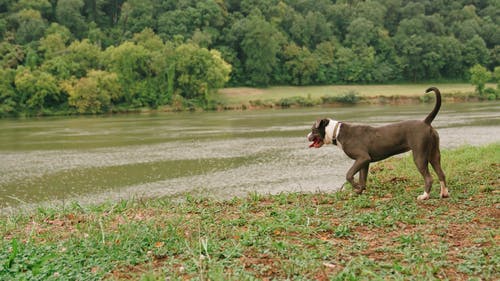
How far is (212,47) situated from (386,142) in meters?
104

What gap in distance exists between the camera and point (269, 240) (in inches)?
252

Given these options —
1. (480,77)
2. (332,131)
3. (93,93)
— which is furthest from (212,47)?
(332,131)

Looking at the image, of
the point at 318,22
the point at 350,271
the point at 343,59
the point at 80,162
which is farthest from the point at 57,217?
the point at 318,22

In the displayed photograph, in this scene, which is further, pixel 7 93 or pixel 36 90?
pixel 36 90

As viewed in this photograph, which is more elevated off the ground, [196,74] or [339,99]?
[196,74]

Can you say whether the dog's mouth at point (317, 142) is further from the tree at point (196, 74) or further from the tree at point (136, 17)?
the tree at point (136, 17)

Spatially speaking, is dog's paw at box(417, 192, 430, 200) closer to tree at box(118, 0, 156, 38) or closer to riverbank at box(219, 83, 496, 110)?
riverbank at box(219, 83, 496, 110)

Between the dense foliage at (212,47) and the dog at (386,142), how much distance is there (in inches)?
2627

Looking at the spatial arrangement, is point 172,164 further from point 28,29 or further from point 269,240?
point 28,29

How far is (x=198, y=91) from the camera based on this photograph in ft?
258

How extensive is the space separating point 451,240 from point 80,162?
22624 mm

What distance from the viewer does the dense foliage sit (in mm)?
77812

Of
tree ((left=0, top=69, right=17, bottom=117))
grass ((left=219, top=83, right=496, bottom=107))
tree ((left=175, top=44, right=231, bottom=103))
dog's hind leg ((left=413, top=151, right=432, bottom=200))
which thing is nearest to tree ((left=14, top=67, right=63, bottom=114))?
tree ((left=0, top=69, right=17, bottom=117))

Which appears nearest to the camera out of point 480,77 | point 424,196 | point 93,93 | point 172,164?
point 424,196
